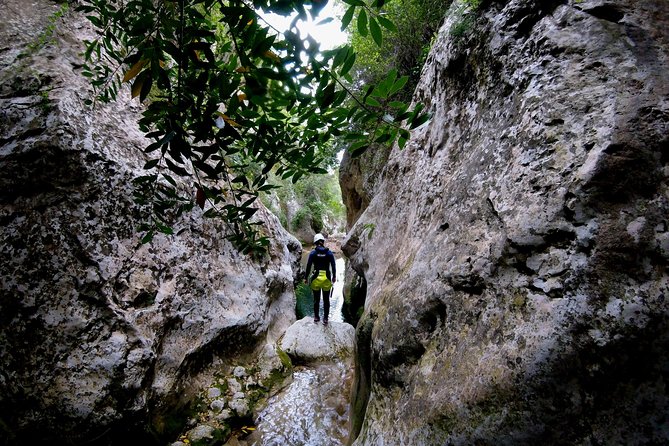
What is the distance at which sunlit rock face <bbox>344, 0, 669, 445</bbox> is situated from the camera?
1.53 m

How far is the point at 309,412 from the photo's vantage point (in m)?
4.31

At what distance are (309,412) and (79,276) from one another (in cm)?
329

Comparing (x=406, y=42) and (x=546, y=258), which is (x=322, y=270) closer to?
(x=546, y=258)

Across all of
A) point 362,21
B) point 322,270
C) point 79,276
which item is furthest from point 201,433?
point 362,21

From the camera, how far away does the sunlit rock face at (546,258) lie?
60.2 inches

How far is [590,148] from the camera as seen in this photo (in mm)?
1829

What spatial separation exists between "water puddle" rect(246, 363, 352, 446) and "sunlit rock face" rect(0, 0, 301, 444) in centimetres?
108

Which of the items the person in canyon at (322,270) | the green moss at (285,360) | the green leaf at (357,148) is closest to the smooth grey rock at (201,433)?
the green moss at (285,360)

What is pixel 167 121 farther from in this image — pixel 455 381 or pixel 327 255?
pixel 327 255

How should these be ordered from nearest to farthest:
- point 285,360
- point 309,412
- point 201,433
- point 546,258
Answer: point 546,258, point 201,433, point 309,412, point 285,360

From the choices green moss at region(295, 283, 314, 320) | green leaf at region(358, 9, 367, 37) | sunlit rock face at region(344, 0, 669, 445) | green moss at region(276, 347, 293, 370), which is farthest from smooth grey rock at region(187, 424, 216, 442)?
green moss at region(295, 283, 314, 320)

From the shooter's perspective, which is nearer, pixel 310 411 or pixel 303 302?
pixel 310 411

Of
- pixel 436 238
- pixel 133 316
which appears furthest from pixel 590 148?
pixel 133 316

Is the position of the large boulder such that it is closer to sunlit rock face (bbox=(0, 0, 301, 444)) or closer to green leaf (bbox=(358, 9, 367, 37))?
sunlit rock face (bbox=(0, 0, 301, 444))
